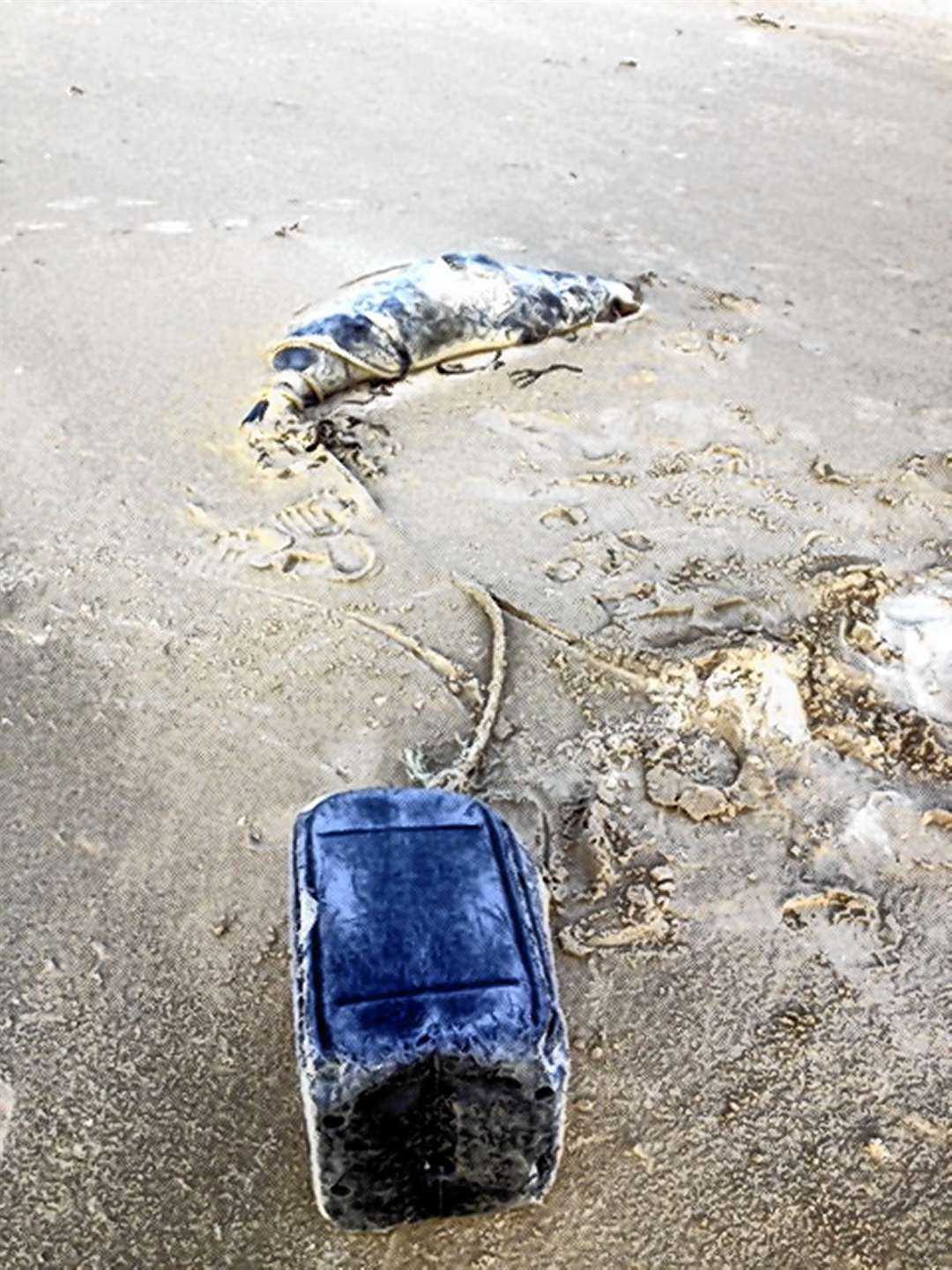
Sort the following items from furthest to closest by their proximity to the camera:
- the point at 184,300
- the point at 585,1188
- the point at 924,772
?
1. the point at 184,300
2. the point at 924,772
3. the point at 585,1188

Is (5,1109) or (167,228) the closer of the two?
(5,1109)

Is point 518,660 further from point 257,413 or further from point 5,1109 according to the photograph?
point 5,1109

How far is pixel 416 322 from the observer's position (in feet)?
14.2

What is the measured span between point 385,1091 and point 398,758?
116 centimetres

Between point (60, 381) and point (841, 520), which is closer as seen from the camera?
point (841, 520)

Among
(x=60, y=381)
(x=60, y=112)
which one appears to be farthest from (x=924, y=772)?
(x=60, y=112)

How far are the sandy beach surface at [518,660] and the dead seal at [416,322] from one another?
13cm

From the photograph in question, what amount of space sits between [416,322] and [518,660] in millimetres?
1723

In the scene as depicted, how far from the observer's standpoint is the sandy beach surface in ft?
6.96

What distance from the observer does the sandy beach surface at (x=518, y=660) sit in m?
2.12

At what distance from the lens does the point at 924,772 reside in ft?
9.45

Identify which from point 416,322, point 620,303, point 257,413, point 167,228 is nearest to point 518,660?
point 257,413

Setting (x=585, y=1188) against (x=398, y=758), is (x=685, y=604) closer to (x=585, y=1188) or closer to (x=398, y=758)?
(x=398, y=758)

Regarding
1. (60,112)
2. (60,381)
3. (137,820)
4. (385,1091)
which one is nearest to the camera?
(385,1091)
